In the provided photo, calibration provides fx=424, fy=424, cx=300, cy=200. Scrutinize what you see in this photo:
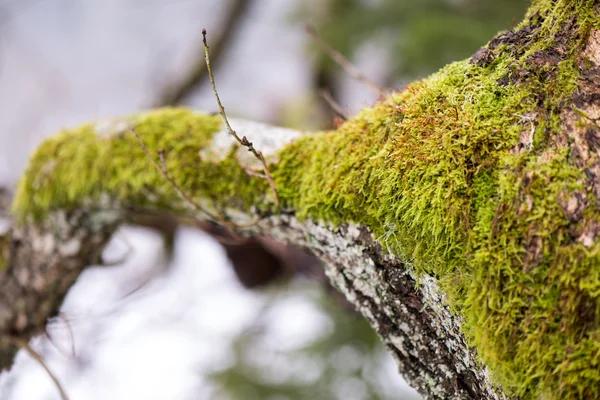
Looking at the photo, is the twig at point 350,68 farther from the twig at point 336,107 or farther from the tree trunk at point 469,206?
the tree trunk at point 469,206

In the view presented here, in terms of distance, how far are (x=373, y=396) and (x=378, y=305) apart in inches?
90.9

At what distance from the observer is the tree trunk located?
2.42 feet

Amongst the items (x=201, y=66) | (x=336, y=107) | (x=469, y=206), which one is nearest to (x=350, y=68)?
(x=336, y=107)

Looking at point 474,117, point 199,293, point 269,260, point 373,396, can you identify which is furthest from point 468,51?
point 199,293

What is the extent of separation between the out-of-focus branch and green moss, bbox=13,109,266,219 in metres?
2.59

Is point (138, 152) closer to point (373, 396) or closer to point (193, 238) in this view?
point (373, 396)

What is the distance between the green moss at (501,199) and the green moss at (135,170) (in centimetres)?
43

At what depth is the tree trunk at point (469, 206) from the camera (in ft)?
2.42

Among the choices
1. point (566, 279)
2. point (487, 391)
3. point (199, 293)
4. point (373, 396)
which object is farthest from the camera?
point (199, 293)

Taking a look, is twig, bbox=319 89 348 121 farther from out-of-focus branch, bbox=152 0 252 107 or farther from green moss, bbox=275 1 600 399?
out-of-focus branch, bbox=152 0 252 107

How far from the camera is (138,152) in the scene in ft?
4.95

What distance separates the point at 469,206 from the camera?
32.9 inches

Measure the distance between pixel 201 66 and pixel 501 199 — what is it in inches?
155

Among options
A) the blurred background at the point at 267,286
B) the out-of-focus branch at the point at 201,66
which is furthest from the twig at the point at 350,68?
the out-of-focus branch at the point at 201,66
